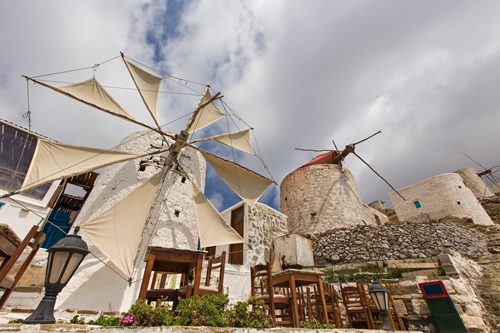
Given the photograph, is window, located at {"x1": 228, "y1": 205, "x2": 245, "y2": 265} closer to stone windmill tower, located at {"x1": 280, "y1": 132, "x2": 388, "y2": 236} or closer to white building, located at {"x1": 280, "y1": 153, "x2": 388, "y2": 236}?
stone windmill tower, located at {"x1": 280, "y1": 132, "x2": 388, "y2": 236}

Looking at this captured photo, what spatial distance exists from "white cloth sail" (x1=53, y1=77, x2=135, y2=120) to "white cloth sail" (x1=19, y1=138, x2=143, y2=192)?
5.23ft

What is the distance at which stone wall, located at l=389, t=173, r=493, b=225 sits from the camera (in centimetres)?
1512

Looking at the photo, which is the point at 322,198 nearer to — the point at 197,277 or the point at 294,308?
the point at 294,308

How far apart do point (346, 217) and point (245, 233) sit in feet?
25.0

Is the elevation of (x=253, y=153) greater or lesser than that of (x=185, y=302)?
greater

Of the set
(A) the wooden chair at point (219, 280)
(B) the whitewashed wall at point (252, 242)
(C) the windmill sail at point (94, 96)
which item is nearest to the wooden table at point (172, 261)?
(A) the wooden chair at point (219, 280)

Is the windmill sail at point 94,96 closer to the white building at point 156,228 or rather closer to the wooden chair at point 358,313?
the white building at point 156,228

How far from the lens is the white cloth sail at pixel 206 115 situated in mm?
9570

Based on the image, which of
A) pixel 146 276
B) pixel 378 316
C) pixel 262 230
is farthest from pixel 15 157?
pixel 378 316

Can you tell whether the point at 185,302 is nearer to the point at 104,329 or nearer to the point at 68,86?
the point at 104,329

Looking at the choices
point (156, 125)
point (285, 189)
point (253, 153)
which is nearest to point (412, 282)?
point (253, 153)

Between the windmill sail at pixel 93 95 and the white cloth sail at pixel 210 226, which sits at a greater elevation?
the windmill sail at pixel 93 95

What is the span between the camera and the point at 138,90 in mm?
8594

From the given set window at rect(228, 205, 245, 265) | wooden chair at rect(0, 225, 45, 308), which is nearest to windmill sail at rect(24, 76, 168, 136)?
window at rect(228, 205, 245, 265)
